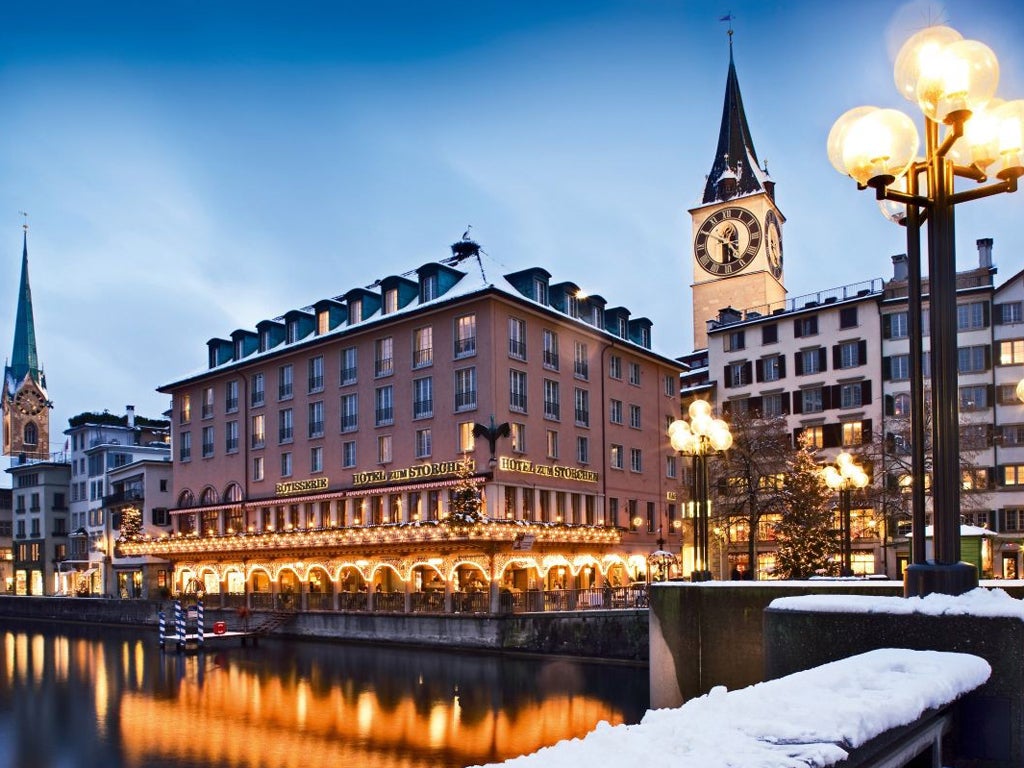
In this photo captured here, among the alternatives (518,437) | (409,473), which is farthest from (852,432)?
(409,473)

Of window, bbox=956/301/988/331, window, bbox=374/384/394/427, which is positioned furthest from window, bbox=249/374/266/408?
window, bbox=956/301/988/331

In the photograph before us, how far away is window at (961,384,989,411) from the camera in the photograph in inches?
2388

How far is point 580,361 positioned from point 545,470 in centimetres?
784

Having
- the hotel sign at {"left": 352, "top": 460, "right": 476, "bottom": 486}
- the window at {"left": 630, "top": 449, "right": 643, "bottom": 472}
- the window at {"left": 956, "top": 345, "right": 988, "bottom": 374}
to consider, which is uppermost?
the window at {"left": 956, "top": 345, "right": 988, "bottom": 374}

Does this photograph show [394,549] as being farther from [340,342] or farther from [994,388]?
[994,388]

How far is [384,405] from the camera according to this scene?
55.4 metres

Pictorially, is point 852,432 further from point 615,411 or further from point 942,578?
point 942,578

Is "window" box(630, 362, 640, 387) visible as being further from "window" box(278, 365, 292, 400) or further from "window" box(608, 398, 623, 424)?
"window" box(278, 365, 292, 400)

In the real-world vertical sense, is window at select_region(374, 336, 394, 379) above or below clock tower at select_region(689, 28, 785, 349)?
below

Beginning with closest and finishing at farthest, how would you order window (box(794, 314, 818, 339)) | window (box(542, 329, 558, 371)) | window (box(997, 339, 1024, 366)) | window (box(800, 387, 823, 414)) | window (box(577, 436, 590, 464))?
window (box(542, 329, 558, 371))
window (box(577, 436, 590, 464))
window (box(997, 339, 1024, 366))
window (box(800, 387, 823, 414))
window (box(794, 314, 818, 339))

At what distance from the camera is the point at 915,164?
10.1 meters

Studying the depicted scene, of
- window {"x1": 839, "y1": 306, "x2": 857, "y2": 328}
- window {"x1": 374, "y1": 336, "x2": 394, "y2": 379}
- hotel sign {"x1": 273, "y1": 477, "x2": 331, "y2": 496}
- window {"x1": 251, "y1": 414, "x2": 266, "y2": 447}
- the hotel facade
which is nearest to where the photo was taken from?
the hotel facade

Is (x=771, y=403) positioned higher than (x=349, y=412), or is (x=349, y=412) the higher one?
(x=771, y=403)

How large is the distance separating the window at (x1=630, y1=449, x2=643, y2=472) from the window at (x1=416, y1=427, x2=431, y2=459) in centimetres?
1393
